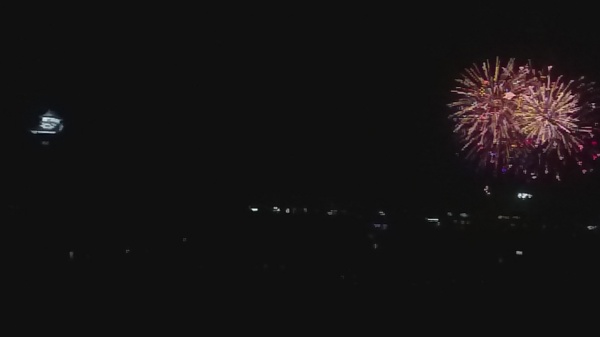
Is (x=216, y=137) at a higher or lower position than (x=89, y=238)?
higher

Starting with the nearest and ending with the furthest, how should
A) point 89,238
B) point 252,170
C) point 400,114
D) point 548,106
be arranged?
point 89,238 < point 548,106 < point 252,170 < point 400,114

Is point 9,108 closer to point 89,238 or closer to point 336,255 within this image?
point 89,238

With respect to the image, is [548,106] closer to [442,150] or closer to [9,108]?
[442,150]

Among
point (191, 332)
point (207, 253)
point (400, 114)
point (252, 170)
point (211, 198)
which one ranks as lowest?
point (191, 332)

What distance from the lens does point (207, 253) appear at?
26.5 ft

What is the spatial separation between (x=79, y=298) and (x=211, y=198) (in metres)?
7.51

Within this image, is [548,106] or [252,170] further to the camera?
[252,170]

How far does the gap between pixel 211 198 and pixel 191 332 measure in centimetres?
801

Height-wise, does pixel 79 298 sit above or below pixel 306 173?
below

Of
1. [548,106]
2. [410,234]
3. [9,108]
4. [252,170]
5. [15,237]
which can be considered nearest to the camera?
[15,237]

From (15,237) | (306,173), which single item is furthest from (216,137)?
(15,237)

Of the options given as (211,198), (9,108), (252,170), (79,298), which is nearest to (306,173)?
(252,170)

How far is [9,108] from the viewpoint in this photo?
13.3 m

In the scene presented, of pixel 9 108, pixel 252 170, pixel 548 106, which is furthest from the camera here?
pixel 252 170
